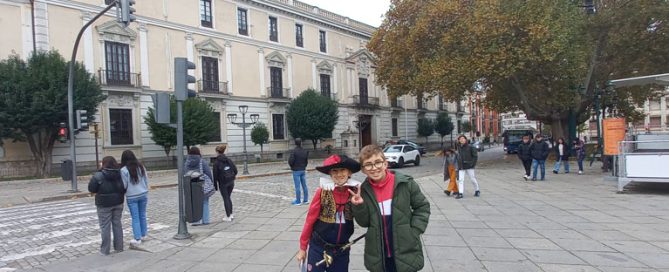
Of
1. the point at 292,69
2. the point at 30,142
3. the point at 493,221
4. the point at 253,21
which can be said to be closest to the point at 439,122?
the point at 292,69

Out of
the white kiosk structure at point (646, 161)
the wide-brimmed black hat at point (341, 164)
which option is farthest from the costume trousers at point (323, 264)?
the white kiosk structure at point (646, 161)

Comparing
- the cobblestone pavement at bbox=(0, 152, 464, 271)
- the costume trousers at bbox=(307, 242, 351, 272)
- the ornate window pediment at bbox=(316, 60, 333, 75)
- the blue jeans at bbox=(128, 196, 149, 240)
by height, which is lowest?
the cobblestone pavement at bbox=(0, 152, 464, 271)

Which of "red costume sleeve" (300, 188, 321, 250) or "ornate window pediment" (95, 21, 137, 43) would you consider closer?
"red costume sleeve" (300, 188, 321, 250)

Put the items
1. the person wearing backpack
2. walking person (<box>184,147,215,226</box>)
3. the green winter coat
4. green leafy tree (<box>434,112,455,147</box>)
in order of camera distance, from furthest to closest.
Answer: green leafy tree (<box>434,112,455,147</box>)
the person wearing backpack
walking person (<box>184,147,215,226</box>)
the green winter coat

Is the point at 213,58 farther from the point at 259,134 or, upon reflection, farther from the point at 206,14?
the point at 259,134

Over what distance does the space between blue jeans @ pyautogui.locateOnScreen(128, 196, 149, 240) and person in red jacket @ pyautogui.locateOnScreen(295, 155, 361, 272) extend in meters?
4.43

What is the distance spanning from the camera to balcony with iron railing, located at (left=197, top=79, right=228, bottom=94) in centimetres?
2718

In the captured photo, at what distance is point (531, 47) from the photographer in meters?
18.9

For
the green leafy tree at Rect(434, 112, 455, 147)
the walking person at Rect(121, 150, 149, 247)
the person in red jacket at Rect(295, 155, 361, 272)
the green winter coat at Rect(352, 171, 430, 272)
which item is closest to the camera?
the green winter coat at Rect(352, 171, 430, 272)

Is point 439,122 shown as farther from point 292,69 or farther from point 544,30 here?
point 544,30

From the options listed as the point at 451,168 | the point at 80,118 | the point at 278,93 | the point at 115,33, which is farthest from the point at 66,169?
the point at 278,93

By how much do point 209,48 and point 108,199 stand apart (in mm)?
23302

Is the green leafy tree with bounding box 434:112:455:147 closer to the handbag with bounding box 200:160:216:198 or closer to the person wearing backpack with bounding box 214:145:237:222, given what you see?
the person wearing backpack with bounding box 214:145:237:222

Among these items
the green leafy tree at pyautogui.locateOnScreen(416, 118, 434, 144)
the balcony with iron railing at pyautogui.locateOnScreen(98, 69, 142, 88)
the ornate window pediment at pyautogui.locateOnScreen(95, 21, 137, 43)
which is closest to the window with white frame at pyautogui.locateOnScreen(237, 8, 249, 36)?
the ornate window pediment at pyautogui.locateOnScreen(95, 21, 137, 43)
